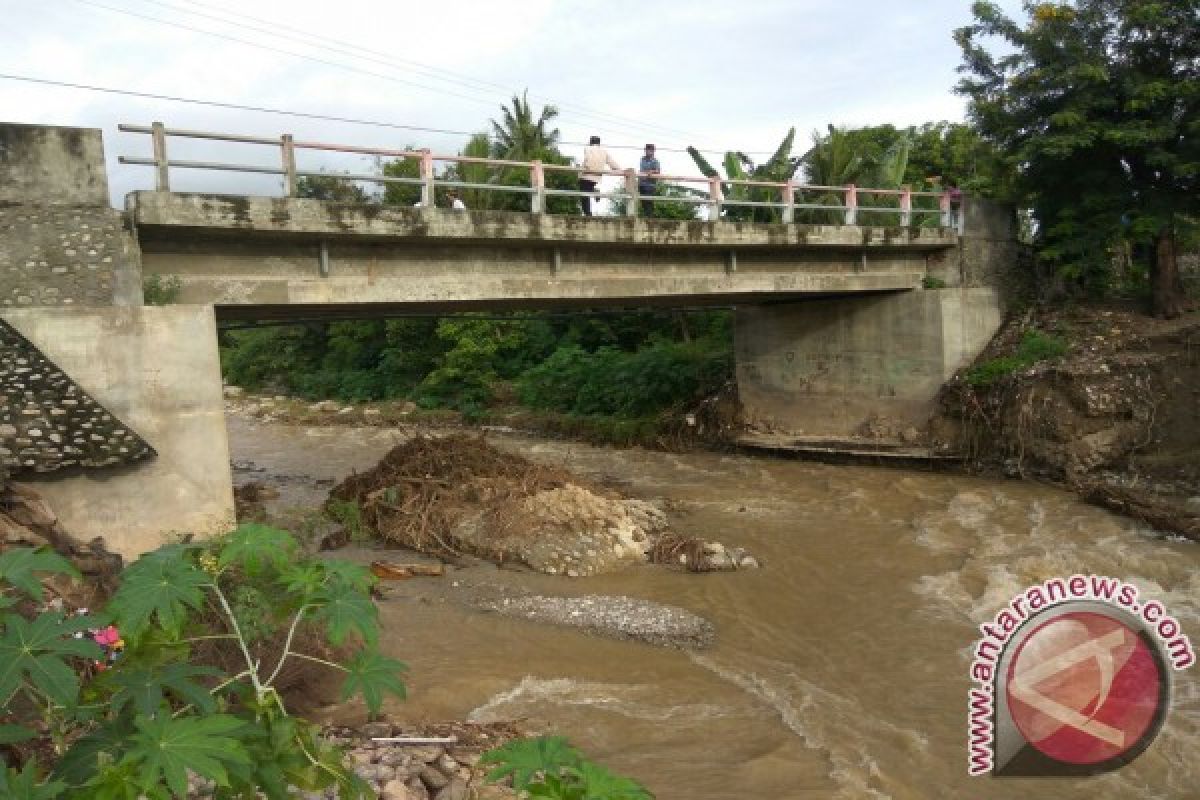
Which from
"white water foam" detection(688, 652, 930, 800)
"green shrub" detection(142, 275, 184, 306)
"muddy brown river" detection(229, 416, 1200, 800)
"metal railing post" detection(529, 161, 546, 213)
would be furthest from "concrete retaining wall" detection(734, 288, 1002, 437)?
"green shrub" detection(142, 275, 184, 306)

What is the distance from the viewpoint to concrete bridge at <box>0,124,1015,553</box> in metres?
8.19

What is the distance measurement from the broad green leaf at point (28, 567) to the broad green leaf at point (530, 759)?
133 centimetres

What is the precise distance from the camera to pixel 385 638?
7.80 meters

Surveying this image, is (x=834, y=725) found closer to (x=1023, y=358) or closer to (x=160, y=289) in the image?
(x=160, y=289)

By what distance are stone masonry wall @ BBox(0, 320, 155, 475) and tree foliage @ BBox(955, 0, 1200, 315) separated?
46.3 feet

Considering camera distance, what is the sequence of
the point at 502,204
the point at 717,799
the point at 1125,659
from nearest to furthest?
the point at 1125,659 → the point at 717,799 → the point at 502,204

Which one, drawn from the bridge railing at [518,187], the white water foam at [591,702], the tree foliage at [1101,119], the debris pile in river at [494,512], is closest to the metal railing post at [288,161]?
the bridge railing at [518,187]

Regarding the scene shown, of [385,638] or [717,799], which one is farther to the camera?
[385,638]

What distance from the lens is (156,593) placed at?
256 cm

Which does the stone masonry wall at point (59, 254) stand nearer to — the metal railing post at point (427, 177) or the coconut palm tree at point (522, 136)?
the metal railing post at point (427, 177)

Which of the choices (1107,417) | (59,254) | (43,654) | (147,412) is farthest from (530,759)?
(1107,417)

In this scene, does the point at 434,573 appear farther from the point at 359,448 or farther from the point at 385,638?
the point at 359,448

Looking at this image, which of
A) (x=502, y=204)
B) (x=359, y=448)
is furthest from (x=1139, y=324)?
(x=359, y=448)

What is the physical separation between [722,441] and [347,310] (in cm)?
986
